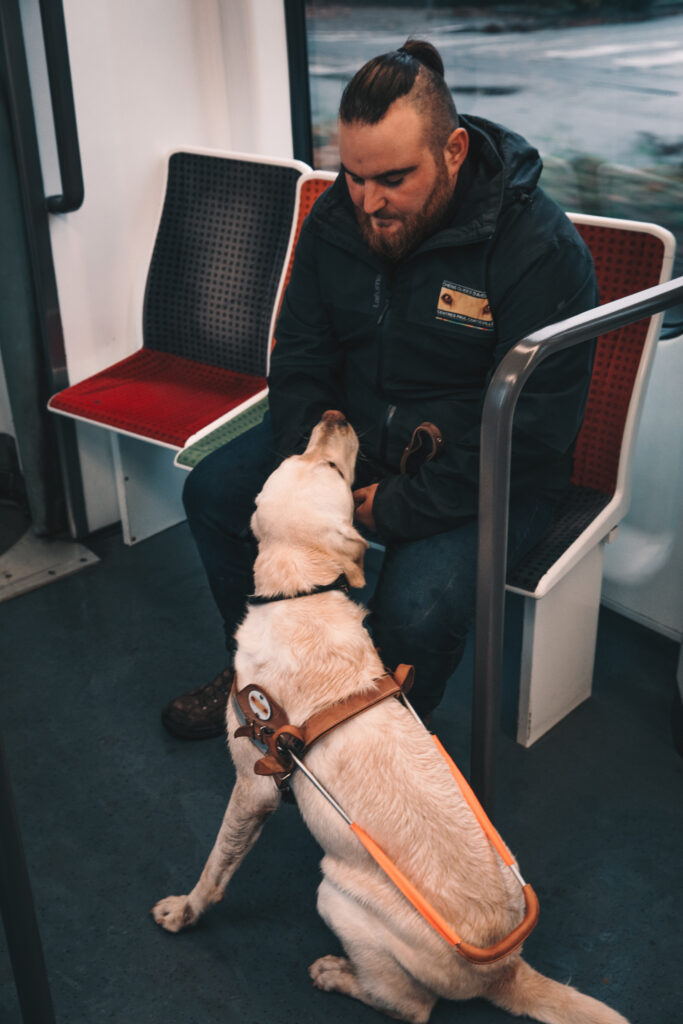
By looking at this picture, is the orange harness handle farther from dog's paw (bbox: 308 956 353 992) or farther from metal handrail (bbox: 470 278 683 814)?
dog's paw (bbox: 308 956 353 992)

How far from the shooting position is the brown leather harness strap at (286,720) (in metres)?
1.69

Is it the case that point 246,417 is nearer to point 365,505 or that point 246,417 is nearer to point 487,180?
point 365,505

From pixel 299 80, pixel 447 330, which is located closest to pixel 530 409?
pixel 447 330

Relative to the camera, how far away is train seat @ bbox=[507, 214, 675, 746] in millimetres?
2398

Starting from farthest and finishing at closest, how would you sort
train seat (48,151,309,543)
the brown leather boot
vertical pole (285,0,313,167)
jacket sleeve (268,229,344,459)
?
vertical pole (285,0,313,167), train seat (48,151,309,543), the brown leather boot, jacket sleeve (268,229,344,459)

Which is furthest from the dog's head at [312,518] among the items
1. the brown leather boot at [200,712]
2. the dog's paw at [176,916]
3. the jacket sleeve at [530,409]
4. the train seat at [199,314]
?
the train seat at [199,314]

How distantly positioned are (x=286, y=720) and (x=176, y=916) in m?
0.69

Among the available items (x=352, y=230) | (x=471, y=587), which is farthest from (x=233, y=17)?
(x=471, y=587)

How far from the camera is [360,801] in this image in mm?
1642

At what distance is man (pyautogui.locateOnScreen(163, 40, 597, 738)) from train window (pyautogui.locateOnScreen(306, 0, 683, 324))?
767 mm

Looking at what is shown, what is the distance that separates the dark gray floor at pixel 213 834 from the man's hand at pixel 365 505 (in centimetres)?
79

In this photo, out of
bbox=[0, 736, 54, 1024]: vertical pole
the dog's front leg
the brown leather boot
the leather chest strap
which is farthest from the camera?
the brown leather boot

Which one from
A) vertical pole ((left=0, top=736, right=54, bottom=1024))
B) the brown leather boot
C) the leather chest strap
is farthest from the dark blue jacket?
vertical pole ((left=0, top=736, right=54, bottom=1024))

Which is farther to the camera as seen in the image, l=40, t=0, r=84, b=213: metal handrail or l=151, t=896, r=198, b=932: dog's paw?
l=40, t=0, r=84, b=213: metal handrail
